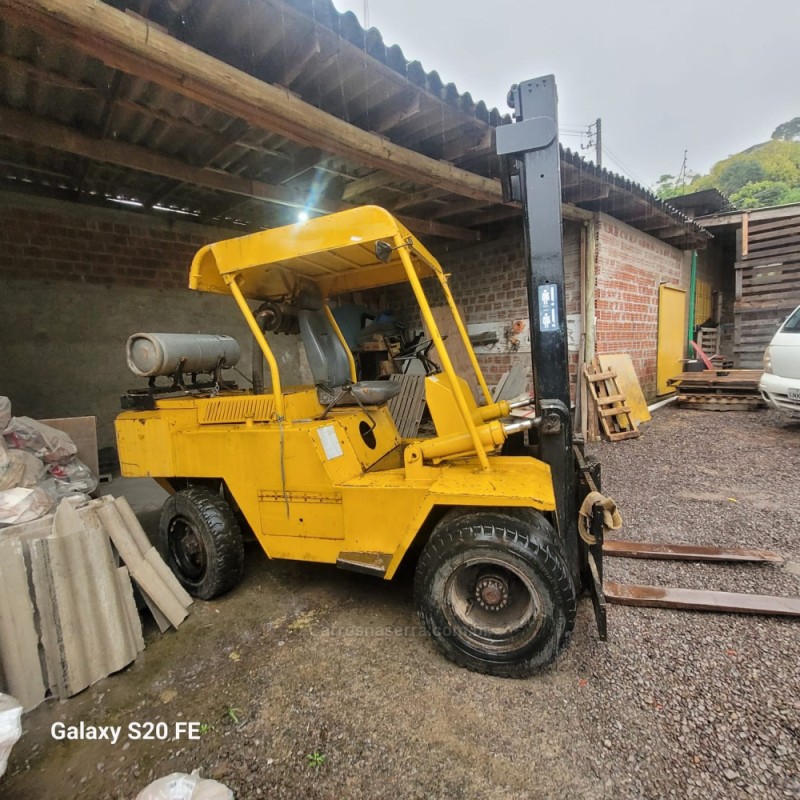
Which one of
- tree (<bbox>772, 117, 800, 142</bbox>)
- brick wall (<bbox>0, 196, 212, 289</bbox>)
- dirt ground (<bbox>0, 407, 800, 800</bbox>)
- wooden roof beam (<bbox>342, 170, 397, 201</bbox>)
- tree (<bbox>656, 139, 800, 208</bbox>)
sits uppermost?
tree (<bbox>772, 117, 800, 142</bbox>)

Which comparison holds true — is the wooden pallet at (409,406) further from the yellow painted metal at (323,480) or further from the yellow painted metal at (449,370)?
the yellow painted metal at (449,370)

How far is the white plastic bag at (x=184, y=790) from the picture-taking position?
144 cm

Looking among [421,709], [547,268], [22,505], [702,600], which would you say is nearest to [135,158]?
[22,505]

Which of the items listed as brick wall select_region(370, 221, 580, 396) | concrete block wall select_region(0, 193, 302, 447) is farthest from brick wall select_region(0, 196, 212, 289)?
brick wall select_region(370, 221, 580, 396)

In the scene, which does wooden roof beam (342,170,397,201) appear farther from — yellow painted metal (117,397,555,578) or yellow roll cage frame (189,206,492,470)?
yellow painted metal (117,397,555,578)

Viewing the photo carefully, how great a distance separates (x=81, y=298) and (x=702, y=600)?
738cm

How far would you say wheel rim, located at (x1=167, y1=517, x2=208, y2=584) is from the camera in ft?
9.83

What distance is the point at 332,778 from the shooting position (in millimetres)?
1623

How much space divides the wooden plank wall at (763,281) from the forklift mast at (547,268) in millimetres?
11672

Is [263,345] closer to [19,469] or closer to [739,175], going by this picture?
[19,469]

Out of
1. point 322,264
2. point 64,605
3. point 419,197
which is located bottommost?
point 64,605

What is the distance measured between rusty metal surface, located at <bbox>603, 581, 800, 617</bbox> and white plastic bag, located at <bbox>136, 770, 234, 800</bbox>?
7.10 feet

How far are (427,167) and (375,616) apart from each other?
157 inches

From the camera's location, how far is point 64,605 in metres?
2.13
